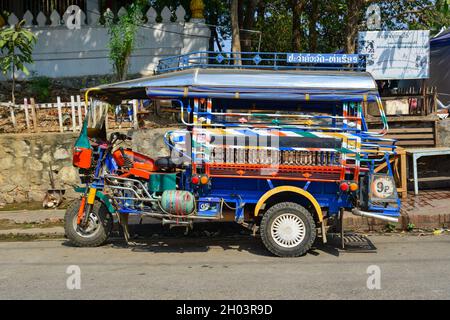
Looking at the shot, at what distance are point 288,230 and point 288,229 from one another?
1 centimetres

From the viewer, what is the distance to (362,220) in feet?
25.7

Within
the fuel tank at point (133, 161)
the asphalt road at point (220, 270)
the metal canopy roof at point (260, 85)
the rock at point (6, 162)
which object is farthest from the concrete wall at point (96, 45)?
the metal canopy roof at point (260, 85)

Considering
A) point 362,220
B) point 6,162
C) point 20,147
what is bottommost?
point 362,220

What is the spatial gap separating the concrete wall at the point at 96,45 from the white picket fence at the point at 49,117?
9.34 feet

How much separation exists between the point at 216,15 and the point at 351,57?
13010 mm

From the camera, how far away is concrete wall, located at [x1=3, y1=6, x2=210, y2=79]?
12.7 m

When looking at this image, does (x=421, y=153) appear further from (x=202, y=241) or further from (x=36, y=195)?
(x=36, y=195)

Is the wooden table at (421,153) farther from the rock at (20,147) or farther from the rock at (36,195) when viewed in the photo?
the rock at (20,147)

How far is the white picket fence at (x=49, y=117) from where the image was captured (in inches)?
381

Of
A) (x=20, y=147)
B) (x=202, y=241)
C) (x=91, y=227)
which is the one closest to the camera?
(x=91, y=227)

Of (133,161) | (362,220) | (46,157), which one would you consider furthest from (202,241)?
(46,157)

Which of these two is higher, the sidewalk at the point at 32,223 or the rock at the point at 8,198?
the rock at the point at 8,198
